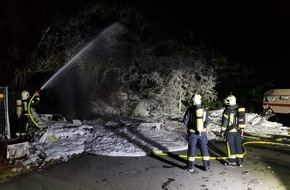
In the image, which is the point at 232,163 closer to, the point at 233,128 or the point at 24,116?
the point at 233,128

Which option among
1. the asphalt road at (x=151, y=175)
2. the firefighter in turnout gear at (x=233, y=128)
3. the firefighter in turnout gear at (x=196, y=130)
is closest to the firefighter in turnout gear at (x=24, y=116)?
the asphalt road at (x=151, y=175)

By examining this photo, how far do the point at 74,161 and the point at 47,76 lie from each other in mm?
12473

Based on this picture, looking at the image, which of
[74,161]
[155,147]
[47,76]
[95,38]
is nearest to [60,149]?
[74,161]

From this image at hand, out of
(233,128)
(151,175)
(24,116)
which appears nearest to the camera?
(151,175)

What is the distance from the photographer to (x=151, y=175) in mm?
6586

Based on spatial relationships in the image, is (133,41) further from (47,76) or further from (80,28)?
(47,76)

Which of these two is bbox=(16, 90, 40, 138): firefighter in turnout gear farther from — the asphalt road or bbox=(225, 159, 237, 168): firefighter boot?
bbox=(225, 159, 237, 168): firefighter boot

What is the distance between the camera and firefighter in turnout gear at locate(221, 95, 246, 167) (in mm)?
7102

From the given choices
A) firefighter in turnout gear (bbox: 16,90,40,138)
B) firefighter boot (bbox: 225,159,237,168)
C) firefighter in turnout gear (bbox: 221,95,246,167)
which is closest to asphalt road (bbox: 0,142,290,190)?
firefighter boot (bbox: 225,159,237,168)

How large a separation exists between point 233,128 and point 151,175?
2.21 metres

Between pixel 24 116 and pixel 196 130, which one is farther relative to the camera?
pixel 24 116

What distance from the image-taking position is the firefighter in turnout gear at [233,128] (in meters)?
7.10

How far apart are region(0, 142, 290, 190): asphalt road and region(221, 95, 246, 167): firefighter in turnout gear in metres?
0.29

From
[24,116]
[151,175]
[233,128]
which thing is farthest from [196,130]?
[24,116]
